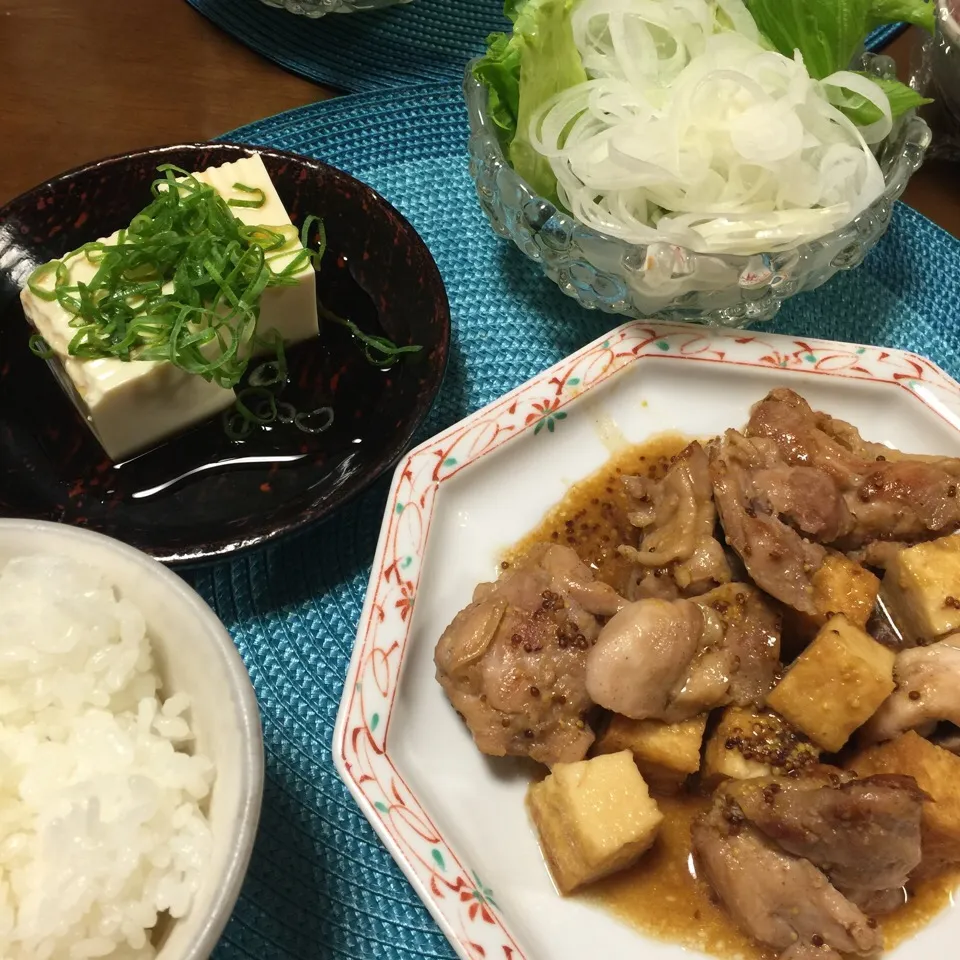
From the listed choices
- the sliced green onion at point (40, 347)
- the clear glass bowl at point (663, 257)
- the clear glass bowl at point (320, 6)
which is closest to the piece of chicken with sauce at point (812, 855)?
the clear glass bowl at point (663, 257)

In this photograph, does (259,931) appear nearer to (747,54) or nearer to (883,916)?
(883,916)

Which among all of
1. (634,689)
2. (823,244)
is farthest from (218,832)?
(823,244)

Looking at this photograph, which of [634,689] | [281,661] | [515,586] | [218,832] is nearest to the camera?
[218,832]

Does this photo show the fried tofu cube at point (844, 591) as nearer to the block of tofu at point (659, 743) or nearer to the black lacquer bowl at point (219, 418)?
the block of tofu at point (659, 743)

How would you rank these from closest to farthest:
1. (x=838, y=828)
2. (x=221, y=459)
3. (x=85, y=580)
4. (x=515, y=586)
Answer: (x=85, y=580) < (x=838, y=828) < (x=515, y=586) < (x=221, y=459)

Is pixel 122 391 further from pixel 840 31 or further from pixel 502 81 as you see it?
pixel 840 31

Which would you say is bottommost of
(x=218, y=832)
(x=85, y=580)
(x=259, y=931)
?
(x=259, y=931)
